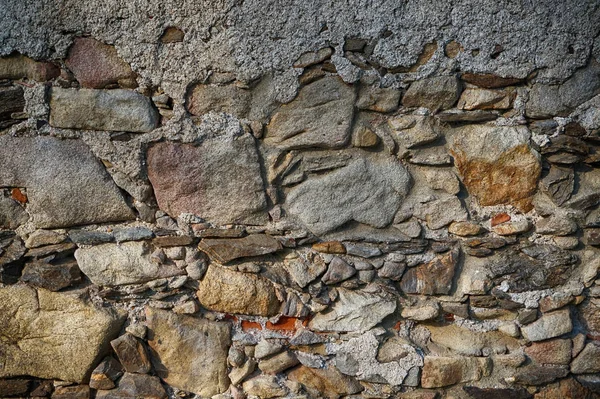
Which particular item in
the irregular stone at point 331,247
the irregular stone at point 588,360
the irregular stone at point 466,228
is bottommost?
the irregular stone at point 588,360

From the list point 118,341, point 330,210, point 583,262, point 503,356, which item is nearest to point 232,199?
point 330,210

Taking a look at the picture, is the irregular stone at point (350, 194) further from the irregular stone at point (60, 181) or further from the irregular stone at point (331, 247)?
the irregular stone at point (60, 181)

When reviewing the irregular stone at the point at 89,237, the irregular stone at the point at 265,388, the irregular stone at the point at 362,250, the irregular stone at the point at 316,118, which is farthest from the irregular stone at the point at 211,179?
the irregular stone at the point at 265,388

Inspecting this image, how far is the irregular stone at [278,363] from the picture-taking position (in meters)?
1.85

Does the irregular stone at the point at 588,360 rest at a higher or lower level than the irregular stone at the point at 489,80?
lower

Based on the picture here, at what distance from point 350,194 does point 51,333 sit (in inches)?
45.3

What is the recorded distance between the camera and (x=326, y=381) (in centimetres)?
186

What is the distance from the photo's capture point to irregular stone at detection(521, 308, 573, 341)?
6.10ft

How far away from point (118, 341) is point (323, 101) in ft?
3.56

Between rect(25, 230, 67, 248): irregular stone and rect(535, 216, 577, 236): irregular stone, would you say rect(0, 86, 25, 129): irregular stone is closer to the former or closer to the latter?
rect(25, 230, 67, 248): irregular stone

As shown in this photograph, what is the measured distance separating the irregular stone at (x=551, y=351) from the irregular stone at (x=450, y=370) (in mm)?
170

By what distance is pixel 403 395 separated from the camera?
1866mm

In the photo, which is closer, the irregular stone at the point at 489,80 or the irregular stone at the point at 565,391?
the irregular stone at the point at 489,80

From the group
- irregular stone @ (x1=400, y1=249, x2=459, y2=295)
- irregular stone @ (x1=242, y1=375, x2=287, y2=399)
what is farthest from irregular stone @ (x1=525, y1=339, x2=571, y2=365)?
irregular stone @ (x1=242, y1=375, x2=287, y2=399)
